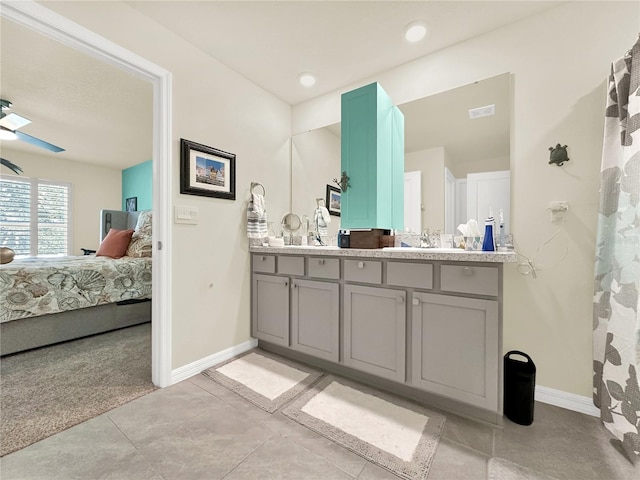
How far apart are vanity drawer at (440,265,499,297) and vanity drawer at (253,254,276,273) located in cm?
137

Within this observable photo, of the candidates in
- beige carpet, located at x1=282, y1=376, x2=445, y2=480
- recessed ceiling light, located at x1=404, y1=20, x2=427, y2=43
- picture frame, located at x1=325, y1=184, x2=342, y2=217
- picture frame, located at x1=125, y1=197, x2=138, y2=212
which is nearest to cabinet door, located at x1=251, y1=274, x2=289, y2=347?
beige carpet, located at x1=282, y1=376, x2=445, y2=480

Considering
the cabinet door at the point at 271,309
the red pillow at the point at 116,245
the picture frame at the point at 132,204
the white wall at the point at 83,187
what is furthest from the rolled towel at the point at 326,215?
the white wall at the point at 83,187

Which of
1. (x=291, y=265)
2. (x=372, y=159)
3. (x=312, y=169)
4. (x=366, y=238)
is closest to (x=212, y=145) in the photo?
(x=312, y=169)

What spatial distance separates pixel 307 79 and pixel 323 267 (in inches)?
67.6

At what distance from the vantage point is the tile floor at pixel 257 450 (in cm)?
117

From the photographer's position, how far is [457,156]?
204 cm

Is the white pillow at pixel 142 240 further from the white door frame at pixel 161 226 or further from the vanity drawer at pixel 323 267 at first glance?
the vanity drawer at pixel 323 267

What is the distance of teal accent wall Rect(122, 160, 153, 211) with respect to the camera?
5246mm

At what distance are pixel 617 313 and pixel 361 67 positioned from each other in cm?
232

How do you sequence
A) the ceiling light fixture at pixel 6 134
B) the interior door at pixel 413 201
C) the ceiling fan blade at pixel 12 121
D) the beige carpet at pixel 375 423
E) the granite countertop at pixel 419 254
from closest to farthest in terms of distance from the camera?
the beige carpet at pixel 375 423
the granite countertop at pixel 419 254
the interior door at pixel 413 201
the ceiling fan blade at pixel 12 121
the ceiling light fixture at pixel 6 134

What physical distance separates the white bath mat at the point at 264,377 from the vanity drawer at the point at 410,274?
951 millimetres

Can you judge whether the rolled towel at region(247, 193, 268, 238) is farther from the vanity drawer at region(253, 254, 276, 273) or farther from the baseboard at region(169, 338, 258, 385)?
the baseboard at region(169, 338, 258, 385)

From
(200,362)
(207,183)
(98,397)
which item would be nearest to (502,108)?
(207,183)

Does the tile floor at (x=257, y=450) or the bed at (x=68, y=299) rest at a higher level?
the bed at (x=68, y=299)
